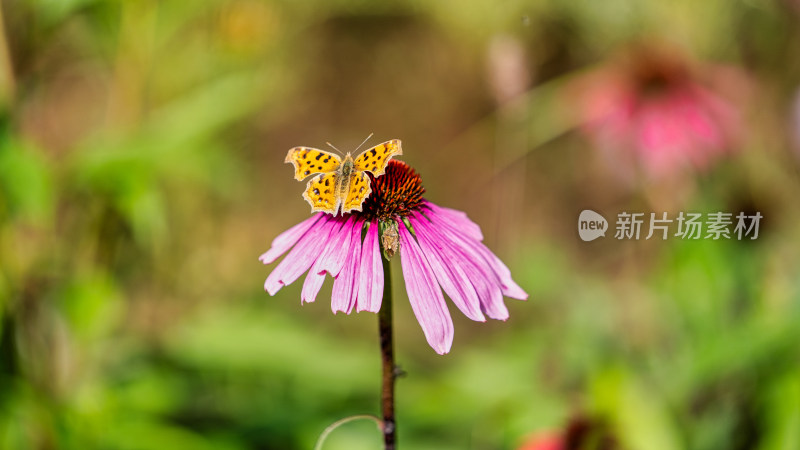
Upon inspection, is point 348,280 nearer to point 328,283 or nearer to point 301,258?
point 301,258

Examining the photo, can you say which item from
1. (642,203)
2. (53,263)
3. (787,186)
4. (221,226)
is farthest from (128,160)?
(787,186)

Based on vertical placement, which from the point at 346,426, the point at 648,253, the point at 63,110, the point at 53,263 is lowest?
the point at 346,426

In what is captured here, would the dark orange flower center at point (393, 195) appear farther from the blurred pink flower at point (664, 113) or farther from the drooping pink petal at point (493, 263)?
the blurred pink flower at point (664, 113)

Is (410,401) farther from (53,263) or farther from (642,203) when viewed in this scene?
(642,203)

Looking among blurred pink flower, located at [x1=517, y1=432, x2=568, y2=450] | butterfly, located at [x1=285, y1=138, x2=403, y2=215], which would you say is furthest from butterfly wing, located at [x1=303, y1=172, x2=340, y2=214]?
blurred pink flower, located at [x1=517, y1=432, x2=568, y2=450]

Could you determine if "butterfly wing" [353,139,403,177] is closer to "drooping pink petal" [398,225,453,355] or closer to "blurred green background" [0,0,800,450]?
"drooping pink petal" [398,225,453,355]

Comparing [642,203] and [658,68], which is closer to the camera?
[658,68]

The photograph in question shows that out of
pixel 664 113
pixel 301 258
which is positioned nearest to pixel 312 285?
pixel 301 258
